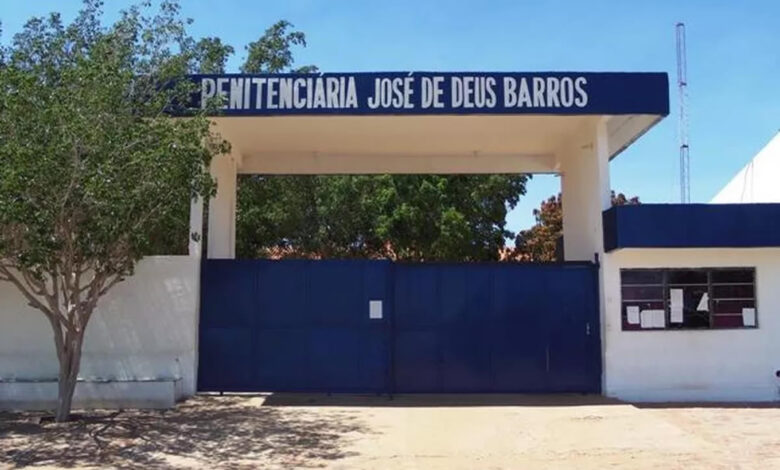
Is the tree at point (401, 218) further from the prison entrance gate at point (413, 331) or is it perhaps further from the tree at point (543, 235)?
the prison entrance gate at point (413, 331)

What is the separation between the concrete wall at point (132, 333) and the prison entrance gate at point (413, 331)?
377 mm

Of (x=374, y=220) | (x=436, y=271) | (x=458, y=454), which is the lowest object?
(x=458, y=454)

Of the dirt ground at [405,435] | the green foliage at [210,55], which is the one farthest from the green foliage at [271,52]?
the dirt ground at [405,435]

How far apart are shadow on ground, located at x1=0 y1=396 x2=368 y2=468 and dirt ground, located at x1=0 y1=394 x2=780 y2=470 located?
0.05ft

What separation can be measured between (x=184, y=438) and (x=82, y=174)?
3.61 metres

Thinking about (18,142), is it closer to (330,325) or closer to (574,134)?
(330,325)

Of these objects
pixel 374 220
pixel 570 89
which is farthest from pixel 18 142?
pixel 374 220

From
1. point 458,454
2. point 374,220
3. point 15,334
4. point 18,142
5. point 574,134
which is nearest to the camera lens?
point 458,454

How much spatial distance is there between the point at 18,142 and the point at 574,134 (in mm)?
9788

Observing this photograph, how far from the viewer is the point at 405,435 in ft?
32.9

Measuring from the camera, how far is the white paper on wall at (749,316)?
13.1m

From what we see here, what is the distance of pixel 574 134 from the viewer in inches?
595

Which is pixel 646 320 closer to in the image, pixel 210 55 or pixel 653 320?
pixel 653 320

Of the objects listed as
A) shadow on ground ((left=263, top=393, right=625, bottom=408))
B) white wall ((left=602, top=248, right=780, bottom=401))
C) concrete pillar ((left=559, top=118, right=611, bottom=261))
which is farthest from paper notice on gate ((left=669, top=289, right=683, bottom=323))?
shadow on ground ((left=263, top=393, right=625, bottom=408))
